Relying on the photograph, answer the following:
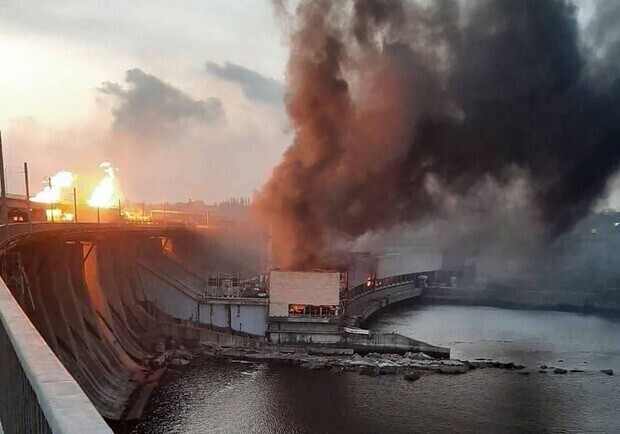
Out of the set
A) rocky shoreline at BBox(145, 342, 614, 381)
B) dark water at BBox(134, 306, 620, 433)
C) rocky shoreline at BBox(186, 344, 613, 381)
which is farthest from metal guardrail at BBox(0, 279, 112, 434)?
rocky shoreline at BBox(186, 344, 613, 381)

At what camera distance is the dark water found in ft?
72.5

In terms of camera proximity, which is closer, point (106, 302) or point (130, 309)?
point (106, 302)

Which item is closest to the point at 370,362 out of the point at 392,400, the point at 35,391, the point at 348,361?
the point at 348,361

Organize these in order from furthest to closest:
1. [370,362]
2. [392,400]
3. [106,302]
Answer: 1. [106,302]
2. [370,362]
3. [392,400]

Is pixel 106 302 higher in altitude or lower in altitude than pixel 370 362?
higher

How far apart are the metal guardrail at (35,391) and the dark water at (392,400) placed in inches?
745

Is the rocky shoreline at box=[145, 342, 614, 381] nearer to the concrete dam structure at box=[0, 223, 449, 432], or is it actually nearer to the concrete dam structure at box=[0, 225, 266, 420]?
the concrete dam structure at box=[0, 223, 449, 432]

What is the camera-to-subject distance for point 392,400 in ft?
82.2

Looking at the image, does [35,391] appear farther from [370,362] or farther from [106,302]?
[106,302]

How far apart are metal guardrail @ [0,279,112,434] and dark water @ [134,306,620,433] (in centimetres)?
1891

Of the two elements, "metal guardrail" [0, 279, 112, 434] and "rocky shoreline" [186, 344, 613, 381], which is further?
"rocky shoreline" [186, 344, 613, 381]

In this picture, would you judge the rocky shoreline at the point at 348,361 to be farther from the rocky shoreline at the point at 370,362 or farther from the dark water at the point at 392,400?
the dark water at the point at 392,400

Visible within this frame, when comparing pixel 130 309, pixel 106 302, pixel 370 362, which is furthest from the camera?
pixel 130 309

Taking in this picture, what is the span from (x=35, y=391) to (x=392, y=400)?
2446 centimetres
